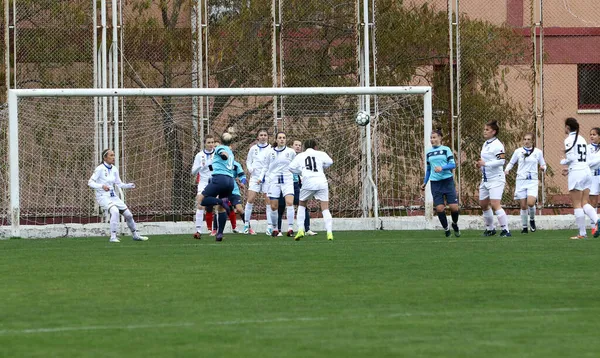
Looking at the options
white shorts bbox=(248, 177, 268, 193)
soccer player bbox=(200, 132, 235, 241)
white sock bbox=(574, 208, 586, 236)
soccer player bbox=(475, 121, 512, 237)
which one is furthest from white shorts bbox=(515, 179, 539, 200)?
soccer player bbox=(200, 132, 235, 241)

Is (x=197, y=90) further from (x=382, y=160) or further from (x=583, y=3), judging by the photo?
(x=583, y=3)

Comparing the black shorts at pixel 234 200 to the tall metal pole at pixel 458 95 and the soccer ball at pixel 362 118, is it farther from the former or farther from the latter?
the tall metal pole at pixel 458 95

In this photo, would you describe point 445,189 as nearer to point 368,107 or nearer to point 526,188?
point 526,188

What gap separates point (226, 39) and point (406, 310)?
15.7m

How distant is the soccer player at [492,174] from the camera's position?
18812 millimetres

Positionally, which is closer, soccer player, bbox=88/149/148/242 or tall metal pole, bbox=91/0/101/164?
soccer player, bbox=88/149/148/242

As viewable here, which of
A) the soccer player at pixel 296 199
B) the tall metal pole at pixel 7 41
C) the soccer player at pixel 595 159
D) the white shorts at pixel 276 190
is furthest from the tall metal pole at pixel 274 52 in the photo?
the soccer player at pixel 595 159

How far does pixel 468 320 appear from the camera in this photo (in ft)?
26.9

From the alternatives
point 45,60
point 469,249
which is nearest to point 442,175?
point 469,249

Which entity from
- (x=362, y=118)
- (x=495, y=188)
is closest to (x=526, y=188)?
(x=495, y=188)

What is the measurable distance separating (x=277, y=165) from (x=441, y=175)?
3.18m

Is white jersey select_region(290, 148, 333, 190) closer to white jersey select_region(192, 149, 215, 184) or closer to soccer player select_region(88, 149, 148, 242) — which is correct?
white jersey select_region(192, 149, 215, 184)

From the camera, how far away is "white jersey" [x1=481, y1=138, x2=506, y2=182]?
18.8m

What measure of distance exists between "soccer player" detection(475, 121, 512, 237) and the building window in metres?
10.7
